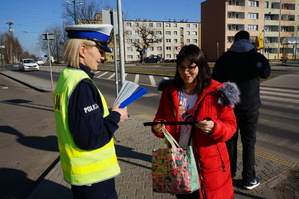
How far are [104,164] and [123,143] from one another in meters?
3.38

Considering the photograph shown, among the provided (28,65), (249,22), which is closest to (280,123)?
(28,65)

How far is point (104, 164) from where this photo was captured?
1673mm

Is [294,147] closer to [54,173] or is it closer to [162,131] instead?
[162,131]

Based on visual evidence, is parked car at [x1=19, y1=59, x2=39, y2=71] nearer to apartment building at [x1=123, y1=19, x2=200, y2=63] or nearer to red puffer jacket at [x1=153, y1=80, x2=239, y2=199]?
red puffer jacket at [x1=153, y1=80, x2=239, y2=199]

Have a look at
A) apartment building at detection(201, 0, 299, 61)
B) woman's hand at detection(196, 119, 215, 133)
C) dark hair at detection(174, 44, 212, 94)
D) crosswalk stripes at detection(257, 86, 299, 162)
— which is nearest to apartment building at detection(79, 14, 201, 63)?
apartment building at detection(201, 0, 299, 61)

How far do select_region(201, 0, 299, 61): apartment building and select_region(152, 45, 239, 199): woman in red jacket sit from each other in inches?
2034

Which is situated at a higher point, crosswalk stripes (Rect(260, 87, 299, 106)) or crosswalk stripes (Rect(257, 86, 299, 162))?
crosswalk stripes (Rect(260, 87, 299, 106))

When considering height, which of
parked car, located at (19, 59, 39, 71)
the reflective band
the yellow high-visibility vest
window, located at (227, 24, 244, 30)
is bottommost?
the yellow high-visibility vest

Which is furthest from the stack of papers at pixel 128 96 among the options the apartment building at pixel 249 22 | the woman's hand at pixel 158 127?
the apartment building at pixel 249 22

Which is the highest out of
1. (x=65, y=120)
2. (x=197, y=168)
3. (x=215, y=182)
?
(x=65, y=120)

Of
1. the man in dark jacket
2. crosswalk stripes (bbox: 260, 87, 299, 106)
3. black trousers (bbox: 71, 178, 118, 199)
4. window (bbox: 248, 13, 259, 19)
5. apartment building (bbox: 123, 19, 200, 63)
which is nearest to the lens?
black trousers (bbox: 71, 178, 118, 199)

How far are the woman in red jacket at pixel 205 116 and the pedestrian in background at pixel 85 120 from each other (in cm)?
50

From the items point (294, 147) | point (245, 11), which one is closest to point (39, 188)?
point (294, 147)

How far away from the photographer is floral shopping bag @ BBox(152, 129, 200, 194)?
1.70 m
